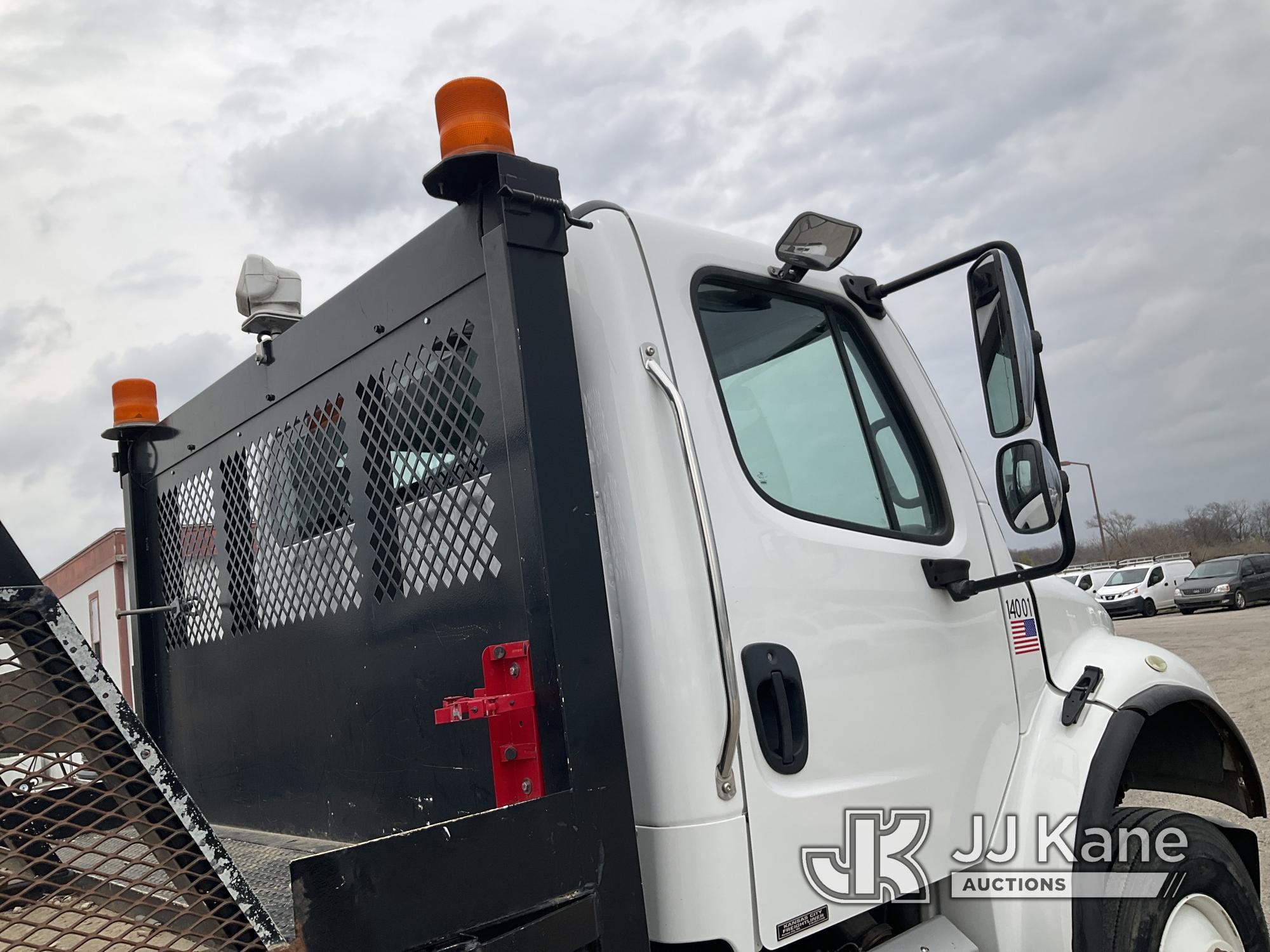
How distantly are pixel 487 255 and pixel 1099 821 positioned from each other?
1848mm

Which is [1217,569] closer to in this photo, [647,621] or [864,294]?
[864,294]

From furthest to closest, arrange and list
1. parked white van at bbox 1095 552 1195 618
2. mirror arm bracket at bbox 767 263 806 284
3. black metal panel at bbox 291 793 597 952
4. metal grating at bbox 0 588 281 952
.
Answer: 1. parked white van at bbox 1095 552 1195 618
2. mirror arm bracket at bbox 767 263 806 284
3. black metal panel at bbox 291 793 597 952
4. metal grating at bbox 0 588 281 952

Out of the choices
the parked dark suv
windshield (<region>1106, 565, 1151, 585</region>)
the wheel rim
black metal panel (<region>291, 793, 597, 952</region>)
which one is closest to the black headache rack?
black metal panel (<region>291, 793, 597, 952</region>)

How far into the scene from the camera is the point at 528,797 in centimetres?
171

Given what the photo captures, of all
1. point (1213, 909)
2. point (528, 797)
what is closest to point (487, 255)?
point (528, 797)

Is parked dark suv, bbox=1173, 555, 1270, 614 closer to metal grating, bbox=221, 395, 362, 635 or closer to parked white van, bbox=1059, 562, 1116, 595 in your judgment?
parked white van, bbox=1059, 562, 1116, 595

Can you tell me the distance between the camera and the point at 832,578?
210 cm

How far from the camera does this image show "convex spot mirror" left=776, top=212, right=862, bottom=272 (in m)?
2.23

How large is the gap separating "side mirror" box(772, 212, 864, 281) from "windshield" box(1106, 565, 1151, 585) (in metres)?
28.0

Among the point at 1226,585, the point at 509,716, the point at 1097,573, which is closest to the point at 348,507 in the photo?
the point at 509,716

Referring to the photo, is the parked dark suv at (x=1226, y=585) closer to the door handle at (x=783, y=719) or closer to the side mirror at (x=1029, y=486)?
the side mirror at (x=1029, y=486)

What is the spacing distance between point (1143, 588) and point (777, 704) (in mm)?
28185

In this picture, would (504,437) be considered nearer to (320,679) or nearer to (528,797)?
(528,797)

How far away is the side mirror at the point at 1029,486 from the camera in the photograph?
7.20ft
